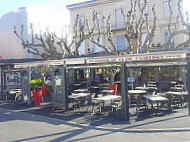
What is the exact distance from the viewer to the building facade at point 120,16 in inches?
899

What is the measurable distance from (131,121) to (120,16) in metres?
18.5

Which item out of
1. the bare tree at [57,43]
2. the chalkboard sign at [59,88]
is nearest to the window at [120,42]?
the bare tree at [57,43]

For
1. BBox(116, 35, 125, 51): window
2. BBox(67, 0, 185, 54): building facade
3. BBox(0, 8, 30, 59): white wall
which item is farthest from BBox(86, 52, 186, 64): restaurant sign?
BBox(0, 8, 30, 59): white wall

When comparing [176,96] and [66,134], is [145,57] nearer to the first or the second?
[176,96]

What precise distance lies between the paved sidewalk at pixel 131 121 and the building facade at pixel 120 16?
511 inches

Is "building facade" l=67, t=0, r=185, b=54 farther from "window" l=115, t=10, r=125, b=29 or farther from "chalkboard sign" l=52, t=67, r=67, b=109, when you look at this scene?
"chalkboard sign" l=52, t=67, r=67, b=109

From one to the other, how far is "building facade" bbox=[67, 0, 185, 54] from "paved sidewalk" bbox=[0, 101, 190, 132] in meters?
13.0

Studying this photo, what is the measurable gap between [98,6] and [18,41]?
14124 millimetres

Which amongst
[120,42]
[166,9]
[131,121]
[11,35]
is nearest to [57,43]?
[120,42]

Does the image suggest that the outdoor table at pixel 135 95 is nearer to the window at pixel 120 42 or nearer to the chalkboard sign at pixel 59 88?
the chalkboard sign at pixel 59 88

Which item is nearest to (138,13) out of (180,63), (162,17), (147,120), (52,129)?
(162,17)

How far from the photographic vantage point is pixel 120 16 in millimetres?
24938

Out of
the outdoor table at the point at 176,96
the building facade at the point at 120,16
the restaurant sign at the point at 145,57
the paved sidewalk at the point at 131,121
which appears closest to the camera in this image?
the paved sidewalk at the point at 131,121

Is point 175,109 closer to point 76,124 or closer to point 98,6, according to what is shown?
point 76,124
